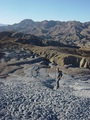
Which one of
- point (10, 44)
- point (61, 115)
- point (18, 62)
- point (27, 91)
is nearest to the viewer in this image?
point (61, 115)

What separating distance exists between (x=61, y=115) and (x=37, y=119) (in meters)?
2.35

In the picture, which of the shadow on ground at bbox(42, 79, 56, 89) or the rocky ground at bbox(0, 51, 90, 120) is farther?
the shadow on ground at bbox(42, 79, 56, 89)

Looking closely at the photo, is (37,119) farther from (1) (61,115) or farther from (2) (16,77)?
(2) (16,77)

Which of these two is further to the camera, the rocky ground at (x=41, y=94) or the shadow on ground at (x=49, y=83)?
the shadow on ground at (x=49, y=83)

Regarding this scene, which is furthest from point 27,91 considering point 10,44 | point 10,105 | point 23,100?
point 10,44

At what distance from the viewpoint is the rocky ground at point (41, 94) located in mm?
20344

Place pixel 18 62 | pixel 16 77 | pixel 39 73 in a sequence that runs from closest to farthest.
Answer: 1. pixel 16 77
2. pixel 39 73
3. pixel 18 62

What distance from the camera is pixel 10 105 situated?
2161cm

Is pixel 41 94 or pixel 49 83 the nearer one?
pixel 41 94

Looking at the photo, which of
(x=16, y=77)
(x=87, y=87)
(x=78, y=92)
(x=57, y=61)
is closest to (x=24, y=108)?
(x=78, y=92)

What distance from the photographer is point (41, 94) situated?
26.2 m

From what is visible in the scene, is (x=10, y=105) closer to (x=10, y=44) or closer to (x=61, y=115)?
(x=61, y=115)

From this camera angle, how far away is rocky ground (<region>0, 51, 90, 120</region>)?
801 inches

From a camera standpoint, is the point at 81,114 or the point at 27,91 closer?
the point at 81,114
